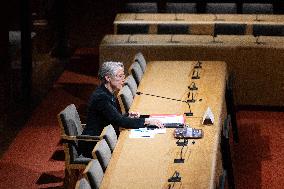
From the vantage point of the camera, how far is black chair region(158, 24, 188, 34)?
38.9ft

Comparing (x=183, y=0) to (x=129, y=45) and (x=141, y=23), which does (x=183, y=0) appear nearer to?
(x=141, y=23)

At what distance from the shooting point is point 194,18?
12.1 m

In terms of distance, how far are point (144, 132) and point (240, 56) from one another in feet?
12.3

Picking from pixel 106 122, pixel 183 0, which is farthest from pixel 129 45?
pixel 183 0

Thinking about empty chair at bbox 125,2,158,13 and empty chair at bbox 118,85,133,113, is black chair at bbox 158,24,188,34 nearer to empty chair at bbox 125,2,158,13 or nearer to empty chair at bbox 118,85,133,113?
empty chair at bbox 125,2,158,13

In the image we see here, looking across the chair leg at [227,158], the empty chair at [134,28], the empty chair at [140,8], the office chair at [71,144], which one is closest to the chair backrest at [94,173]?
the office chair at [71,144]

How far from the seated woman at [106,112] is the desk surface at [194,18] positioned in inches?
190

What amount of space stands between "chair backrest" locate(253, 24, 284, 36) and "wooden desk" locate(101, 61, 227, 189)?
9.74 feet

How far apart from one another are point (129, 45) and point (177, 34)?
5.19 feet

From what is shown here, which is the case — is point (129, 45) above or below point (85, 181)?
above

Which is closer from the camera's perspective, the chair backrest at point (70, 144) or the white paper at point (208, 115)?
the chair backrest at point (70, 144)

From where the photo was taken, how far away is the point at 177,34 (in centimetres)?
1178

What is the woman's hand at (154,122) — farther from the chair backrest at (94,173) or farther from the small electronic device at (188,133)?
the chair backrest at (94,173)

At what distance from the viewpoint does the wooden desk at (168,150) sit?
583cm
